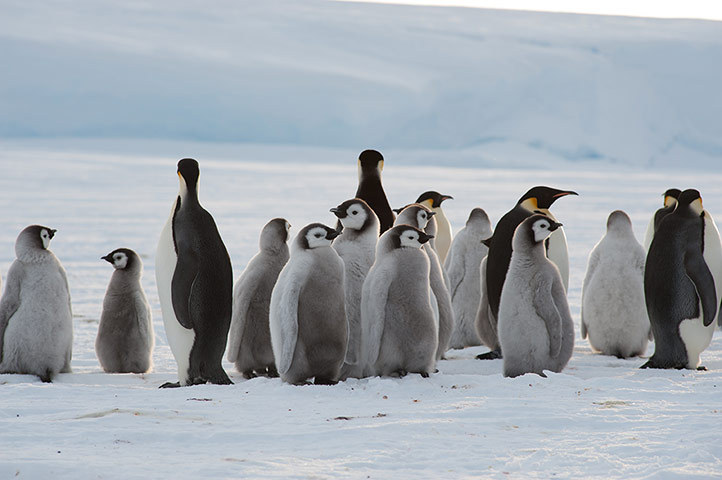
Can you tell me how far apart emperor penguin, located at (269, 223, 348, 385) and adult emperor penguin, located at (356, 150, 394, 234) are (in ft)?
5.66

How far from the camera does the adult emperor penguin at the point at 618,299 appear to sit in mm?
5809

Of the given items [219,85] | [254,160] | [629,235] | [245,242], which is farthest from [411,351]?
[219,85]

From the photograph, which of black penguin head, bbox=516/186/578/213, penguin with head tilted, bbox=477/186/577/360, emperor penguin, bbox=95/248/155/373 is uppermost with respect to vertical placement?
black penguin head, bbox=516/186/578/213

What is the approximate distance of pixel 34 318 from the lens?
4809 millimetres

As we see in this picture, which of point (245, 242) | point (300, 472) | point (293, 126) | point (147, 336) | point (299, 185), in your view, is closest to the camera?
point (300, 472)

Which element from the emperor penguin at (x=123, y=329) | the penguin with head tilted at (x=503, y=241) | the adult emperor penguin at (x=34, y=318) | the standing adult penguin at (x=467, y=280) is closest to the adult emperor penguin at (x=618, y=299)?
the penguin with head tilted at (x=503, y=241)

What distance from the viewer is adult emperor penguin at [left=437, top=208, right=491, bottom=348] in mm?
6438

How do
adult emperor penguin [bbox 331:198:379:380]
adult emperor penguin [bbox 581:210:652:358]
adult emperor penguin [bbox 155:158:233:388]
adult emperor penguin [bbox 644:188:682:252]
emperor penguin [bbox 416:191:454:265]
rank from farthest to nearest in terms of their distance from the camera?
1. emperor penguin [bbox 416:191:454:265]
2. adult emperor penguin [bbox 644:188:682:252]
3. adult emperor penguin [bbox 581:210:652:358]
4. adult emperor penguin [bbox 331:198:379:380]
5. adult emperor penguin [bbox 155:158:233:388]

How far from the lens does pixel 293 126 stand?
3162 centimetres

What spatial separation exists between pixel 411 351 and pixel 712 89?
3216cm

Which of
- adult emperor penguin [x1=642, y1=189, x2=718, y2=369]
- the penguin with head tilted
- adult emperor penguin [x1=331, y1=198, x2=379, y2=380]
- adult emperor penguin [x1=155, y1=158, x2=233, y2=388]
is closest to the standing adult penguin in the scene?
the penguin with head tilted

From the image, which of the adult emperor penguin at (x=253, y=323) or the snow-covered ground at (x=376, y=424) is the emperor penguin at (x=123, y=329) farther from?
the adult emperor penguin at (x=253, y=323)

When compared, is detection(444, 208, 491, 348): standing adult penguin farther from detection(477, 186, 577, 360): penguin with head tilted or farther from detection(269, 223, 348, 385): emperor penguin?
detection(269, 223, 348, 385): emperor penguin

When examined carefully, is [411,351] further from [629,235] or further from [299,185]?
[299,185]
